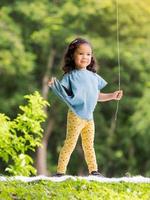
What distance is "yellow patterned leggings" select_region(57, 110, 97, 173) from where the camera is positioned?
3740 millimetres

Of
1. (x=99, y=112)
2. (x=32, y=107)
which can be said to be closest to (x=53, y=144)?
(x=99, y=112)

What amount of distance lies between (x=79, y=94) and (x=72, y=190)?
491mm

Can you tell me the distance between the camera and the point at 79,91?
3688 millimetres

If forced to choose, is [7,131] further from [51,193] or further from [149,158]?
[149,158]

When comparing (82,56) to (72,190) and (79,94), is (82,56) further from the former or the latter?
(72,190)

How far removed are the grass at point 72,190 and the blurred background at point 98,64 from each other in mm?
8143

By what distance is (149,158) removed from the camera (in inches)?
506

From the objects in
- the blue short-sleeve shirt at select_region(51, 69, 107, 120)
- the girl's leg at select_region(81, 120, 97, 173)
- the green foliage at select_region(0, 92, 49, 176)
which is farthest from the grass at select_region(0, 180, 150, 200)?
the green foliage at select_region(0, 92, 49, 176)

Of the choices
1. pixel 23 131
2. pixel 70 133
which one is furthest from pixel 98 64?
pixel 70 133

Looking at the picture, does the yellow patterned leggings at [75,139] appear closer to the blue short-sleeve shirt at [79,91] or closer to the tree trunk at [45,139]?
the blue short-sleeve shirt at [79,91]

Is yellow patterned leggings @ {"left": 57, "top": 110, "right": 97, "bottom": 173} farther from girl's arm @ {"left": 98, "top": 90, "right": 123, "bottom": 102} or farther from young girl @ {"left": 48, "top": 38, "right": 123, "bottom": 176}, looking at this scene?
girl's arm @ {"left": 98, "top": 90, "right": 123, "bottom": 102}

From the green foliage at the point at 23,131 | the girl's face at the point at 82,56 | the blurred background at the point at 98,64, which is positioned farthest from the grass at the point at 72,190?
the blurred background at the point at 98,64

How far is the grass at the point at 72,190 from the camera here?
3264 mm

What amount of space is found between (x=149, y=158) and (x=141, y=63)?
1.57 metres
